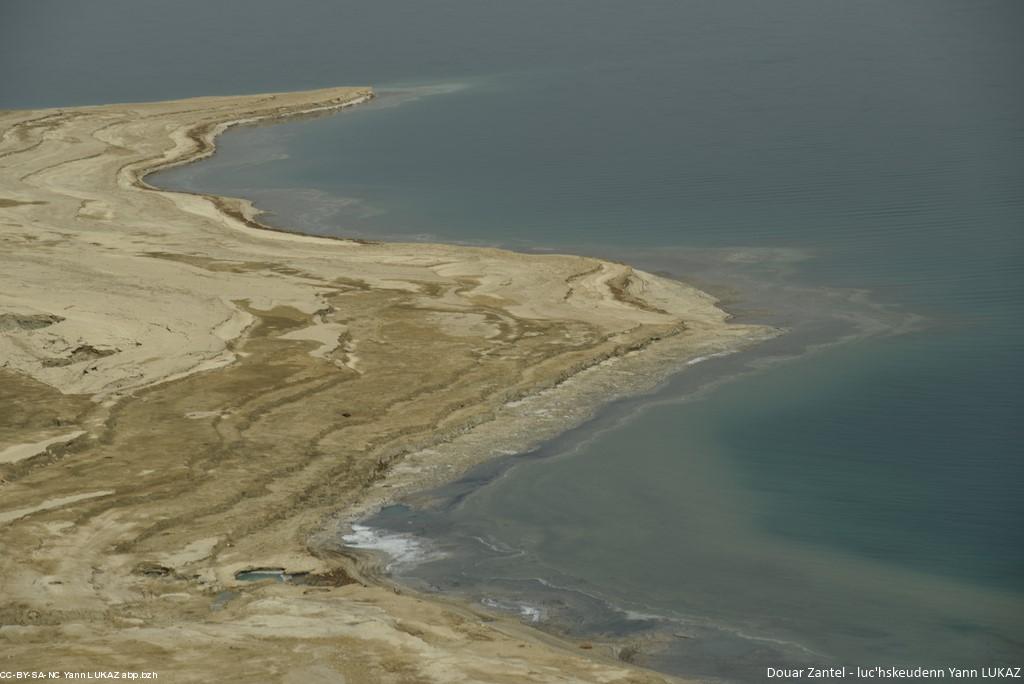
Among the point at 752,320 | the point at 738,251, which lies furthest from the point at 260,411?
the point at 738,251

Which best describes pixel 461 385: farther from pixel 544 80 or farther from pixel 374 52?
pixel 374 52

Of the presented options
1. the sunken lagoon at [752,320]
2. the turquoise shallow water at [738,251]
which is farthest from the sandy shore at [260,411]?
the turquoise shallow water at [738,251]

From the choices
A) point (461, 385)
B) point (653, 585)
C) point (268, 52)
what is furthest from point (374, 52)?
point (653, 585)

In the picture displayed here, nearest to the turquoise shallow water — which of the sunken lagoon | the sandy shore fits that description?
the sunken lagoon

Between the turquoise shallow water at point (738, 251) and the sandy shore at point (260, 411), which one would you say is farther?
the turquoise shallow water at point (738, 251)

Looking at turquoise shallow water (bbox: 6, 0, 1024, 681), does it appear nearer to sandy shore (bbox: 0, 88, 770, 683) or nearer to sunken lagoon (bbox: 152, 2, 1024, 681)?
sunken lagoon (bbox: 152, 2, 1024, 681)

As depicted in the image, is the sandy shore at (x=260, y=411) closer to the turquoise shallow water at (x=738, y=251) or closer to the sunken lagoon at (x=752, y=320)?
the sunken lagoon at (x=752, y=320)
